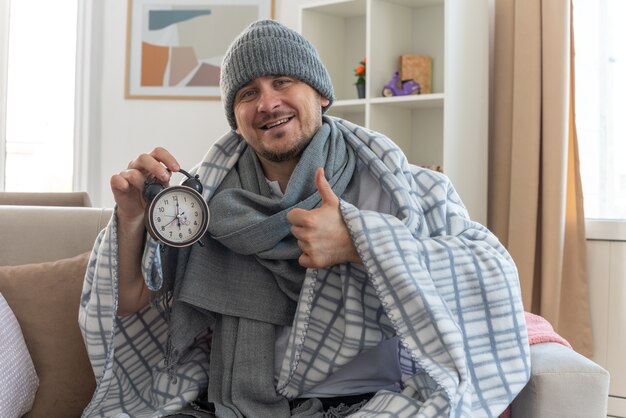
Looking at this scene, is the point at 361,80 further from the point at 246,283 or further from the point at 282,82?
the point at 246,283

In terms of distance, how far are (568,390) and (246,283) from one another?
716 mm

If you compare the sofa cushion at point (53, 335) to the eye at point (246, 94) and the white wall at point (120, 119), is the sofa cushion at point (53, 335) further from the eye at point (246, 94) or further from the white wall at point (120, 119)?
the white wall at point (120, 119)

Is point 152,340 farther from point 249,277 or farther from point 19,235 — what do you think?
point 19,235

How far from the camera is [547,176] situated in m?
3.25

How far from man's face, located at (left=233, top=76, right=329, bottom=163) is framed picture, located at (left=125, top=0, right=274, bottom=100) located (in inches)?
106

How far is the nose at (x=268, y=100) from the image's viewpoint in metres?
1.82

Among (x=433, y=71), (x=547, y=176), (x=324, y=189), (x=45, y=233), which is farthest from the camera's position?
(x=433, y=71)

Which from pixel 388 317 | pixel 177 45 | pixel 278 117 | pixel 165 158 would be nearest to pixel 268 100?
pixel 278 117

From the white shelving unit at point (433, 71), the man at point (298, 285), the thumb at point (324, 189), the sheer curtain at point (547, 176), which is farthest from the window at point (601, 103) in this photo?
the thumb at point (324, 189)

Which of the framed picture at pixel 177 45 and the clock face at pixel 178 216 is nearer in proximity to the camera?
the clock face at pixel 178 216

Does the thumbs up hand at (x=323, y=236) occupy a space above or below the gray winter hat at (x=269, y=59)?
below

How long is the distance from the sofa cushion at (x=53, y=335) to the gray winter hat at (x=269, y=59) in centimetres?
63

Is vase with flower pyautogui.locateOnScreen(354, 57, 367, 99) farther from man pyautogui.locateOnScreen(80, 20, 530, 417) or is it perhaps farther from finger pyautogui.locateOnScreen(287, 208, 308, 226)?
finger pyautogui.locateOnScreen(287, 208, 308, 226)

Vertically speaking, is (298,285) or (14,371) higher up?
(298,285)
